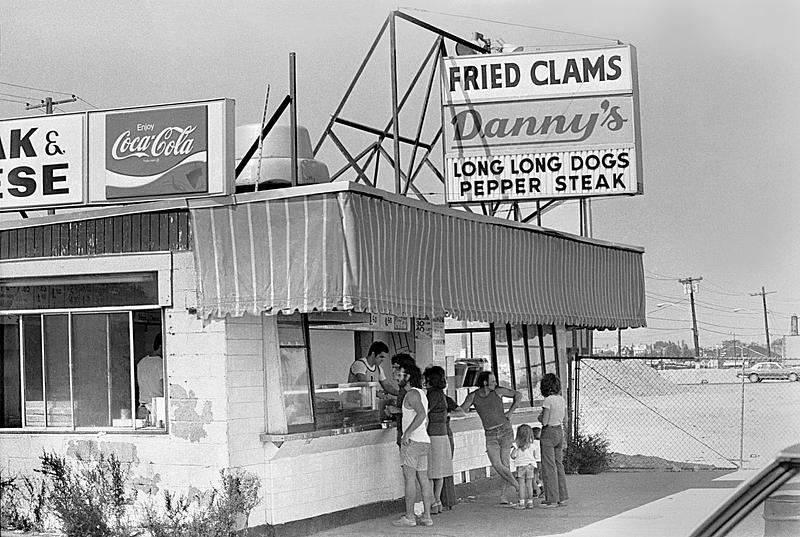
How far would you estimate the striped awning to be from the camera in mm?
11320

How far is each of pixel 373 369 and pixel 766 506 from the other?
9.93 meters

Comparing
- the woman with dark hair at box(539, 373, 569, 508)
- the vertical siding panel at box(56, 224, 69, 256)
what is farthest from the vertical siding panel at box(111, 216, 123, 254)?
the woman with dark hair at box(539, 373, 569, 508)

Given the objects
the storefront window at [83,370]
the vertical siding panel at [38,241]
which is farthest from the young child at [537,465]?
the vertical siding panel at [38,241]

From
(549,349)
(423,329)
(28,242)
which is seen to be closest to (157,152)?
(28,242)

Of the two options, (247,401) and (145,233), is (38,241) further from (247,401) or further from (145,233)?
(247,401)

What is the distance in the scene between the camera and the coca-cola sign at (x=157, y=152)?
12000 millimetres

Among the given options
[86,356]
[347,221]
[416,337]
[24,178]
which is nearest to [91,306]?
[86,356]

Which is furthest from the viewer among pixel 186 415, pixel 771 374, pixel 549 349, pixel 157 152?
pixel 771 374

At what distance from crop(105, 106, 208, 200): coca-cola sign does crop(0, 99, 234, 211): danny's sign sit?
0.01 meters

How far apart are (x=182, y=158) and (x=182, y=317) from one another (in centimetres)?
163

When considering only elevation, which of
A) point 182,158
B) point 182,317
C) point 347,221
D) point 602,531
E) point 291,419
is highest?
point 182,158

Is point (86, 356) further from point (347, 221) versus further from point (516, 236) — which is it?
point (516, 236)

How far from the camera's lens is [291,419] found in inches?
496

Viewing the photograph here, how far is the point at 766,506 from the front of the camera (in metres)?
4.50
